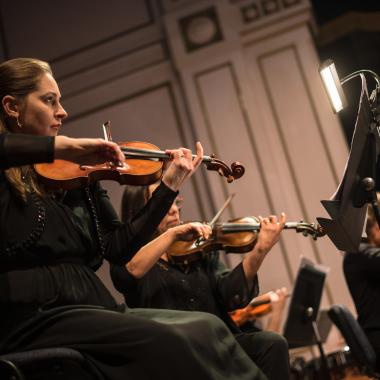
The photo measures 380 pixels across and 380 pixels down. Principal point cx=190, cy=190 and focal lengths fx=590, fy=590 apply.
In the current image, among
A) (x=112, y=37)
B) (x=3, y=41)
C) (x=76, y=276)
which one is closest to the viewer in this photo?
(x=76, y=276)

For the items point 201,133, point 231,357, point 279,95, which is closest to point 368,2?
point 279,95

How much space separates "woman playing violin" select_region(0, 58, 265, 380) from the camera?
1309mm

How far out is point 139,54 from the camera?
5215 millimetres

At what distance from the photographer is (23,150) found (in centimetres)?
134

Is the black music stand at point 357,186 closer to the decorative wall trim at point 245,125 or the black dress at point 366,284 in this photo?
the black dress at point 366,284

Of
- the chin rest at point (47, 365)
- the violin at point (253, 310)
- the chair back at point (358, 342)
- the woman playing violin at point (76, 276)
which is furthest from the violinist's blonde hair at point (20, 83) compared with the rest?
the chair back at point (358, 342)

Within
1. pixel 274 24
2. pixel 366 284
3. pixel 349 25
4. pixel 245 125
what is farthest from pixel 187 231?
pixel 349 25

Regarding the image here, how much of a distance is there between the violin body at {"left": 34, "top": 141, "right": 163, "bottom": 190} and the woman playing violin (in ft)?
0.12

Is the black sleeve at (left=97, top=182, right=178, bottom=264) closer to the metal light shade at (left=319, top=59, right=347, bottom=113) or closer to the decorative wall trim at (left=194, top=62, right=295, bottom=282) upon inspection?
the metal light shade at (left=319, top=59, right=347, bottom=113)

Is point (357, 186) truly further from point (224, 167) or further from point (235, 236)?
point (235, 236)

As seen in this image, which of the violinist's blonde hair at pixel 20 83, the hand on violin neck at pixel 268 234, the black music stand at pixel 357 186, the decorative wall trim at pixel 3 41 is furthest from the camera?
the decorative wall trim at pixel 3 41

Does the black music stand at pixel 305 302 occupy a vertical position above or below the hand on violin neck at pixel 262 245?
below

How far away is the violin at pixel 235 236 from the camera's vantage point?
252 centimetres

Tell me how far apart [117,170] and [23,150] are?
0.47m
